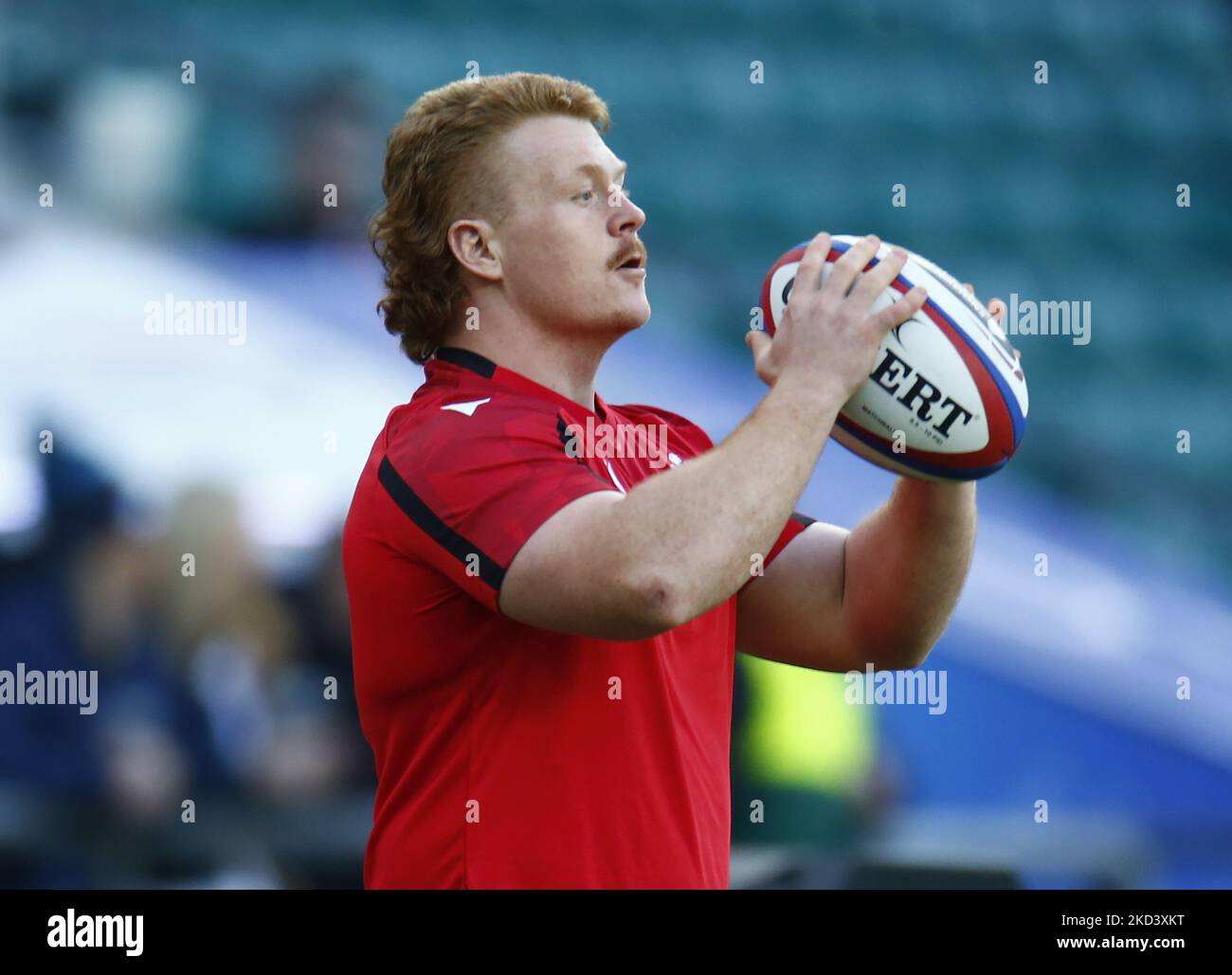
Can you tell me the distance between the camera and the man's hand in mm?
1894

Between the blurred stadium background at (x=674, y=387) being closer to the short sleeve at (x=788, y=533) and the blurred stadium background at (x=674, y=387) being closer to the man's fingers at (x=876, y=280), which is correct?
the short sleeve at (x=788, y=533)

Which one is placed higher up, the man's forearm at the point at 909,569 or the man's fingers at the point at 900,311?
the man's fingers at the point at 900,311

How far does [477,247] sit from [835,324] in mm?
583

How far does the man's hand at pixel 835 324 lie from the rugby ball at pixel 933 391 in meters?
0.05

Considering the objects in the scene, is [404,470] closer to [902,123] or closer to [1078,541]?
[1078,541]

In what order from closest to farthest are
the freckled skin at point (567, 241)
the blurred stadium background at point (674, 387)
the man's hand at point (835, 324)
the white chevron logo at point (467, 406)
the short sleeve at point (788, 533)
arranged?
the man's hand at point (835, 324), the white chevron logo at point (467, 406), the freckled skin at point (567, 241), the short sleeve at point (788, 533), the blurred stadium background at point (674, 387)

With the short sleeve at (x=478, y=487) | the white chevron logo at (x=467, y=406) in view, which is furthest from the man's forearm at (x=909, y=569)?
the white chevron logo at (x=467, y=406)

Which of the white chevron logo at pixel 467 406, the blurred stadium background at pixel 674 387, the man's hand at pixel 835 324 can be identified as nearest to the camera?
the man's hand at pixel 835 324

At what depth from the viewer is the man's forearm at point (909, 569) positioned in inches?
86.0

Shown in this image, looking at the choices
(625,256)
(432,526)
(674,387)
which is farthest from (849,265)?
(674,387)

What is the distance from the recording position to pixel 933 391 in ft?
6.82

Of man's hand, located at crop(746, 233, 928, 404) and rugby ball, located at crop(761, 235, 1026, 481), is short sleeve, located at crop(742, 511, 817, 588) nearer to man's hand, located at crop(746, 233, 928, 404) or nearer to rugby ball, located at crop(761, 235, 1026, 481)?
rugby ball, located at crop(761, 235, 1026, 481)

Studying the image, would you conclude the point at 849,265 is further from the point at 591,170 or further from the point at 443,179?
the point at 443,179

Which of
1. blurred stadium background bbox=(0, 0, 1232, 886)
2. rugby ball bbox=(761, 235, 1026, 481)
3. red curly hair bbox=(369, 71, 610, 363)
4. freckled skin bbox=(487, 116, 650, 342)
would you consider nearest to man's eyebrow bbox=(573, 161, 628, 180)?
freckled skin bbox=(487, 116, 650, 342)
